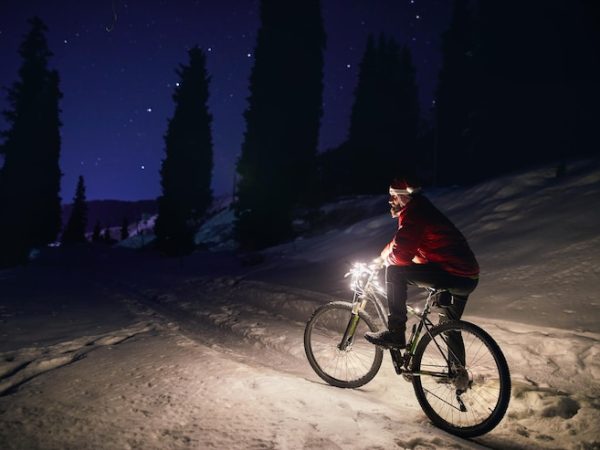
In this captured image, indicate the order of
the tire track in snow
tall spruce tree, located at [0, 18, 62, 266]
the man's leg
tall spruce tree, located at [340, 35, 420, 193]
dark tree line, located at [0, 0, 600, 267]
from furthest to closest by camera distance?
tall spruce tree, located at [340, 35, 420, 193] → tall spruce tree, located at [0, 18, 62, 266] → dark tree line, located at [0, 0, 600, 267] → the tire track in snow → the man's leg

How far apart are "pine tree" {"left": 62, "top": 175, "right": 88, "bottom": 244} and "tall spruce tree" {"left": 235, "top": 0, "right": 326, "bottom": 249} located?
45826 mm

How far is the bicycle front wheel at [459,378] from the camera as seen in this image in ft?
9.82

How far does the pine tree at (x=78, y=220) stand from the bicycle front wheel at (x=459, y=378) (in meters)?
63.1

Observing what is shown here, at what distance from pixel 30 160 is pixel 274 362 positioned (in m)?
36.0

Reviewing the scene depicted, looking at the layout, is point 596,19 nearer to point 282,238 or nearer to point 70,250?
point 282,238

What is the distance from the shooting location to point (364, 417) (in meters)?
3.08

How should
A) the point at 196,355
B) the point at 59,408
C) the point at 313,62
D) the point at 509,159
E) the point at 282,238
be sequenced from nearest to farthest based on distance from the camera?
the point at 59,408
the point at 196,355
the point at 282,238
the point at 313,62
the point at 509,159

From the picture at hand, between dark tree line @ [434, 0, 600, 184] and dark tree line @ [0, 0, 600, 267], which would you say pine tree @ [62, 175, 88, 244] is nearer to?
dark tree line @ [0, 0, 600, 267]

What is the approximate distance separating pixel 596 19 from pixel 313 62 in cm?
1767

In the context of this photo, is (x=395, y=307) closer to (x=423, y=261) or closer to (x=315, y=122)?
(x=423, y=261)

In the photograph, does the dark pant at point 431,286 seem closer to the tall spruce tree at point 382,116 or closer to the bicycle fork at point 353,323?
the bicycle fork at point 353,323

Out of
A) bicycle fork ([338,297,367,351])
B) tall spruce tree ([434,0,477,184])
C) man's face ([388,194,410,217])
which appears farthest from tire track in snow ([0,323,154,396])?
tall spruce tree ([434,0,477,184])

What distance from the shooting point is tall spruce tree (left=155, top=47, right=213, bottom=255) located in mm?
30875

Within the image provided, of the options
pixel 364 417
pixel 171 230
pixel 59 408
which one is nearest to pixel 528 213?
pixel 364 417
